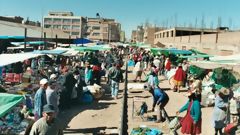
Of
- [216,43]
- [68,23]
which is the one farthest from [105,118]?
[68,23]

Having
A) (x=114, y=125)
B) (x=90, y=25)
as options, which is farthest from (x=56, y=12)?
(x=114, y=125)

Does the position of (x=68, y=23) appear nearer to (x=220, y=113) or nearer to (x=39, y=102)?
(x=39, y=102)

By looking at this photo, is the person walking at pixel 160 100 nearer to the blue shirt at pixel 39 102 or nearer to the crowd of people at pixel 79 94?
the crowd of people at pixel 79 94

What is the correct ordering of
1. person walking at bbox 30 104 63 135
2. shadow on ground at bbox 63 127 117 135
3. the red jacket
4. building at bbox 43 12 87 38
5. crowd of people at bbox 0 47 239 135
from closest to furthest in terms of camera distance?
person walking at bbox 30 104 63 135
crowd of people at bbox 0 47 239 135
shadow on ground at bbox 63 127 117 135
the red jacket
building at bbox 43 12 87 38

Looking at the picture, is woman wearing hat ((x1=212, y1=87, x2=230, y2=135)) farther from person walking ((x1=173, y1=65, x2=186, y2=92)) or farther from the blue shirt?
person walking ((x1=173, y1=65, x2=186, y2=92))

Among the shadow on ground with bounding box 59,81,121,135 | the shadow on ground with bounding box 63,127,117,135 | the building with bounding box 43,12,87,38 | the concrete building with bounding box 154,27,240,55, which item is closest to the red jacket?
the shadow on ground with bounding box 59,81,121,135

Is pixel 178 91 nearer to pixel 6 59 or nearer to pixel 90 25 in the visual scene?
pixel 6 59

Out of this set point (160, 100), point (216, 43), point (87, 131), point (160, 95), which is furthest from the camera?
point (216, 43)

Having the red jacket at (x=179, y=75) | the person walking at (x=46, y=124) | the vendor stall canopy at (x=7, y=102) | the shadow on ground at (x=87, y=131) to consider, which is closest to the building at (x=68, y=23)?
the red jacket at (x=179, y=75)

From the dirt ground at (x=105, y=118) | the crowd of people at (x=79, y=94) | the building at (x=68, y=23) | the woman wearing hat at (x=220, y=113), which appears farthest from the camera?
the building at (x=68, y=23)


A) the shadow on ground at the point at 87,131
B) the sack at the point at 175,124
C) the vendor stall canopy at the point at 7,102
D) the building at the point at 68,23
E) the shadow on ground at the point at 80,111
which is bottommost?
Result: the shadow on ground at the point at 87,131

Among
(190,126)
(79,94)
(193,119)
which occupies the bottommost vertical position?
(79,94)

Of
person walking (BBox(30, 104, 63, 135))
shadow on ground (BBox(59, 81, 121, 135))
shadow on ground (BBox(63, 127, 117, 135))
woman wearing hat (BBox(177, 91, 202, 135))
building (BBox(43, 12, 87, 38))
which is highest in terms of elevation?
building (BBox(43, 12, 87, 38))

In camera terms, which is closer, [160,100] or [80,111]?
[160,100]
